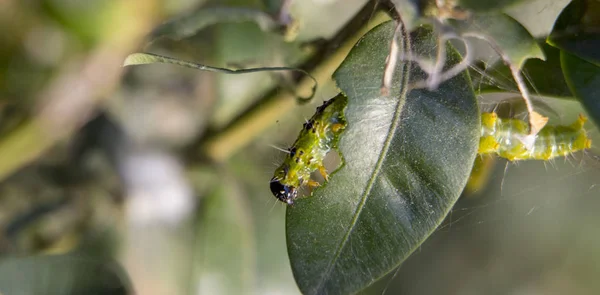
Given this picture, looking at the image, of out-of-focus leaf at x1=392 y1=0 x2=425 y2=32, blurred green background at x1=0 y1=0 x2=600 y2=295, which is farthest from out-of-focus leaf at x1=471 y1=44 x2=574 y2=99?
blurred green background at x1=0 y1=0 x2=600 y2=295

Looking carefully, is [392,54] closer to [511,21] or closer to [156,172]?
[511,21]

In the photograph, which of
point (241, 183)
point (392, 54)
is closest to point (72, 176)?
point (241, 183)

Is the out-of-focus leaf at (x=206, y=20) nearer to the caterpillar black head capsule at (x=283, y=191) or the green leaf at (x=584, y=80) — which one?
the caterpillar black head capsule at (x=283, y=191)

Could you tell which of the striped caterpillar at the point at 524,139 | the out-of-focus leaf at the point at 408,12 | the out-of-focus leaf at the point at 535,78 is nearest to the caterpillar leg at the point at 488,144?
the striped caterpillar at the point at 524,139

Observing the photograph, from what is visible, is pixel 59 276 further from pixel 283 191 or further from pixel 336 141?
A: pixel 336 141

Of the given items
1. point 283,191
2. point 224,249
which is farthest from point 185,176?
point 283,191

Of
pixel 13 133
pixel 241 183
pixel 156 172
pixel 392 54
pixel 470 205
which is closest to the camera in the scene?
pixel 392 54
